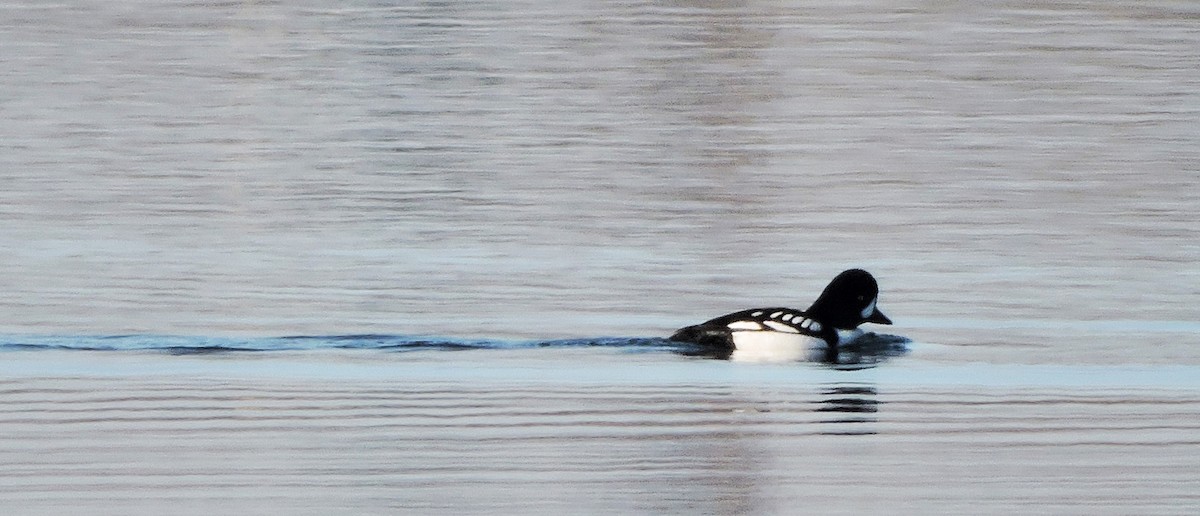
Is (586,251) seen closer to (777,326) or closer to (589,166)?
(777,326)

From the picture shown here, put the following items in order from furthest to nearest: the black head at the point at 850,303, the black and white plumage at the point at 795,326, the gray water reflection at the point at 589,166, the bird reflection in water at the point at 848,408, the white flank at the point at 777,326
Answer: the gray water reflection at the point at 589,166 → the black head at the point at 850,303 → the white flank at the point at 777,326 → the black and white plumage at the point at 795,326 → the bird reflection in water at the point at 848,408

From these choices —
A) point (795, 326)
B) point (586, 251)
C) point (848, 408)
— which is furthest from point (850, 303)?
point (586, 251)

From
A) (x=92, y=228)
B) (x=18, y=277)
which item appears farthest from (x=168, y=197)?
(x=18, y=277)

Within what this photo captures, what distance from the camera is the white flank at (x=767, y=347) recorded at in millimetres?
11898

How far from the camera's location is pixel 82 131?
2120 cm

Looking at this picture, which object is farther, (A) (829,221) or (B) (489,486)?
(A) (829,221)

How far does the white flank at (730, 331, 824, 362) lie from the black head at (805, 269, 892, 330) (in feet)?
1.57

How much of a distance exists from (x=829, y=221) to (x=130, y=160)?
20.8ft

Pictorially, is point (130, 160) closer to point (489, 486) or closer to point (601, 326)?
point (601, 326)

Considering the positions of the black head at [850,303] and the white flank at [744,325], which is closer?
the white flank at [744,325]

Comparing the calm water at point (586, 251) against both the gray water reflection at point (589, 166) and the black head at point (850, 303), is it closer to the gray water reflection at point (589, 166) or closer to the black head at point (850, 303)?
the gray water reflection at point (589, 166)

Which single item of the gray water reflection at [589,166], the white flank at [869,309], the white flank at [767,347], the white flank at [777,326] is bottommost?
the white flank at [767,347]

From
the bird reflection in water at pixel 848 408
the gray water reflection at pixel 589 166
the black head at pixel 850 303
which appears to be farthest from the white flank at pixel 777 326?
the bird reflection in water at pixel 848 408

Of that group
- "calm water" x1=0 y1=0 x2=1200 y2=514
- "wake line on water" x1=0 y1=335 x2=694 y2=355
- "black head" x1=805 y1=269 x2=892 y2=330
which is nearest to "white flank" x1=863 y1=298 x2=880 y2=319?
"black head" x1=805 y1=269 x2=892 y2=330
